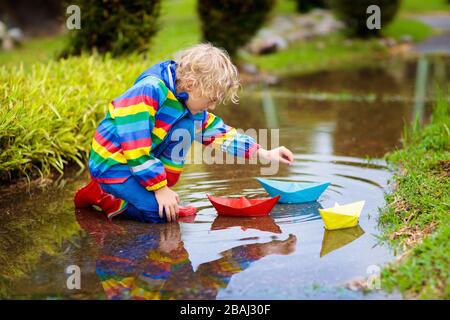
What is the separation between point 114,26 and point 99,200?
4.48 m

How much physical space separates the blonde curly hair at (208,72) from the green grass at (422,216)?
1156 mm

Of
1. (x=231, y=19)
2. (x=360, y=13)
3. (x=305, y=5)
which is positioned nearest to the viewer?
(x=231, y=19)

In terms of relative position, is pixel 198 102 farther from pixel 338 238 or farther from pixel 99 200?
pixel 338 238

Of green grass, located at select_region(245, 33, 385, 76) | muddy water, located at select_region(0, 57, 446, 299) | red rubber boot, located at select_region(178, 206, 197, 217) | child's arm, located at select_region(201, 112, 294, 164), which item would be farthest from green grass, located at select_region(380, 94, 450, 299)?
green grass, located at select_region(245, 33, 385, 76)

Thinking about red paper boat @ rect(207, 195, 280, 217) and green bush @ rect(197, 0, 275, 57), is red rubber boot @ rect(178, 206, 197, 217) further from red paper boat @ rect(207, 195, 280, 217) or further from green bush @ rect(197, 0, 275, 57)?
green bush @ rect(197, 0, 275, 57)

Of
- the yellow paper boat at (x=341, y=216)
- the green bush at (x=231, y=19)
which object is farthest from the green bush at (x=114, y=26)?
the yellow paper boat at (x=341, y=216)

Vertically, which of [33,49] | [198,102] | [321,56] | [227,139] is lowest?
[321,56]

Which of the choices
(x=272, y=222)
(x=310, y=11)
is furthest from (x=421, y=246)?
(x=310, y=11)

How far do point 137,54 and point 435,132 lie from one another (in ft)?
13.7

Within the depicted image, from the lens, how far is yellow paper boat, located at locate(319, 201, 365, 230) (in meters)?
3.68

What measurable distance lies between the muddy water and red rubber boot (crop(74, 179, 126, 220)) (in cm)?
6

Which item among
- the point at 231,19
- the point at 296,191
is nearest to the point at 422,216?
the point at 296,191

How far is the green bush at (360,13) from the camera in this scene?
15766 millimetres

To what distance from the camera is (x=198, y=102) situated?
152 inches
